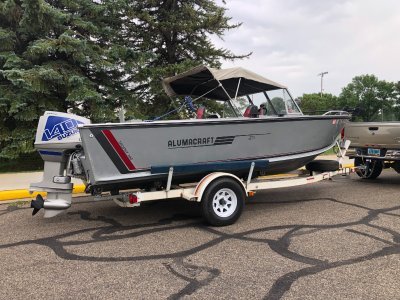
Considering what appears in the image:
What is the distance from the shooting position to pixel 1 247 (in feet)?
17.5

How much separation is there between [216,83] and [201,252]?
346cm

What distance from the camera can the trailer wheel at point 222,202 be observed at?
6092 mm

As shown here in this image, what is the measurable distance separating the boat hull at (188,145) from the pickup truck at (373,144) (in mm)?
1841

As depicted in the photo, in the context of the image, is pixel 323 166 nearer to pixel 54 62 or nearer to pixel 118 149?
pixel 118 149

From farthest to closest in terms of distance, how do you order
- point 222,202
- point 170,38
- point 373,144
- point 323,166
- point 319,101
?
1. point 319,101
2. point 170,38
3. point 373,144
4. point 323,166
5. point 222,202

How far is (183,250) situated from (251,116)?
278 centimetres

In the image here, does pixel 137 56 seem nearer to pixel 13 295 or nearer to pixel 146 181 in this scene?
pixel 146 181

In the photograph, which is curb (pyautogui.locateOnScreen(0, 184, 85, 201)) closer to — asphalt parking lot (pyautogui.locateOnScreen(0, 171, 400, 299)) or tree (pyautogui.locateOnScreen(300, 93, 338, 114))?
asphalt parking lot (pyautogui.locateOnScreen(0, 171, 400, 299))

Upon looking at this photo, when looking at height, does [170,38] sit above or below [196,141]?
above

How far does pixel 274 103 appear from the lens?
751cm

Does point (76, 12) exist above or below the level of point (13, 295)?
above

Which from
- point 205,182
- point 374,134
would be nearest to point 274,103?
point 205,182

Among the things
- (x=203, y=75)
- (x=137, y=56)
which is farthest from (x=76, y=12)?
(x=203, y=75)

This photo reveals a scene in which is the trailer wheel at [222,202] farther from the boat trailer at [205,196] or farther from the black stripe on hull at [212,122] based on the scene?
the black stripe on hull at [212,122]
